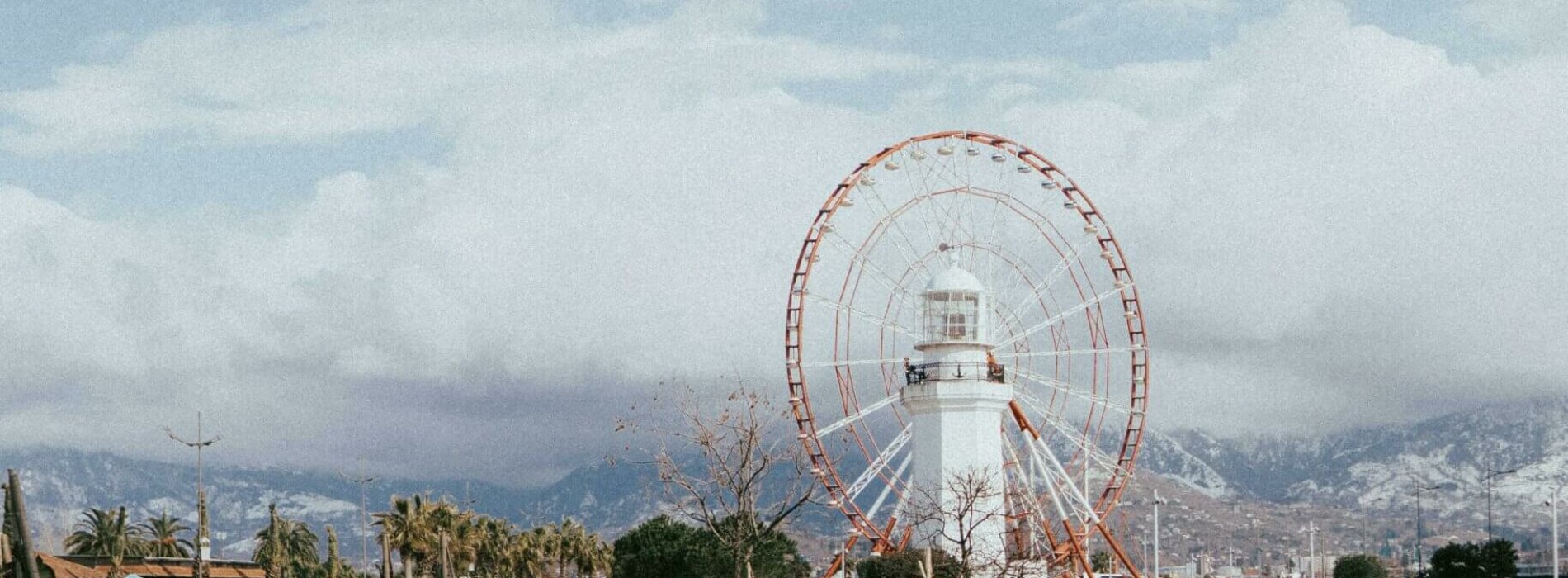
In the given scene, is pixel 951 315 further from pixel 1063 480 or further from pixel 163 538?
pixel 163 538

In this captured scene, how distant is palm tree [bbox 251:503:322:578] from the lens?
4090 inches

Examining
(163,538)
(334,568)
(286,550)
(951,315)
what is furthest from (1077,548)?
(163,538)

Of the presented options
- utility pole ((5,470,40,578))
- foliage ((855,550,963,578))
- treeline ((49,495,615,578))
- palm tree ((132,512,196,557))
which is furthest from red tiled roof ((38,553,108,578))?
palm tree ((132,512,196,557))

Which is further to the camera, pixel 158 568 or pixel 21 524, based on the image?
pixel 158 568

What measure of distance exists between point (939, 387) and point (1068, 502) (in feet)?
35.5

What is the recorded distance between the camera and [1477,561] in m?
167

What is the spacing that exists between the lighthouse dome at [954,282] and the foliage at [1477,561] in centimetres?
9646

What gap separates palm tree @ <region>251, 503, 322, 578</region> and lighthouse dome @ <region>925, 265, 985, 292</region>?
35077 millimetres

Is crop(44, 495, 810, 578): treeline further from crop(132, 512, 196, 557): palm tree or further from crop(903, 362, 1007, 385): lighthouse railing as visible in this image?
crop(903, 362, 1007, 385): lighthouse railing

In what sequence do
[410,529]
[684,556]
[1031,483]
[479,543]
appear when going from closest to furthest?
[1031,483] < [684,556] < [410,529] < [479,543]

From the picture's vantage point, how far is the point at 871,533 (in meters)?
88.0

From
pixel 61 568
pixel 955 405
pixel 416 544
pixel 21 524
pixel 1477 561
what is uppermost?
pixel 955 405

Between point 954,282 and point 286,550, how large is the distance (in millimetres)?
65192

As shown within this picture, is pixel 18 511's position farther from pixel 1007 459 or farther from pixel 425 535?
pixel 425 535
